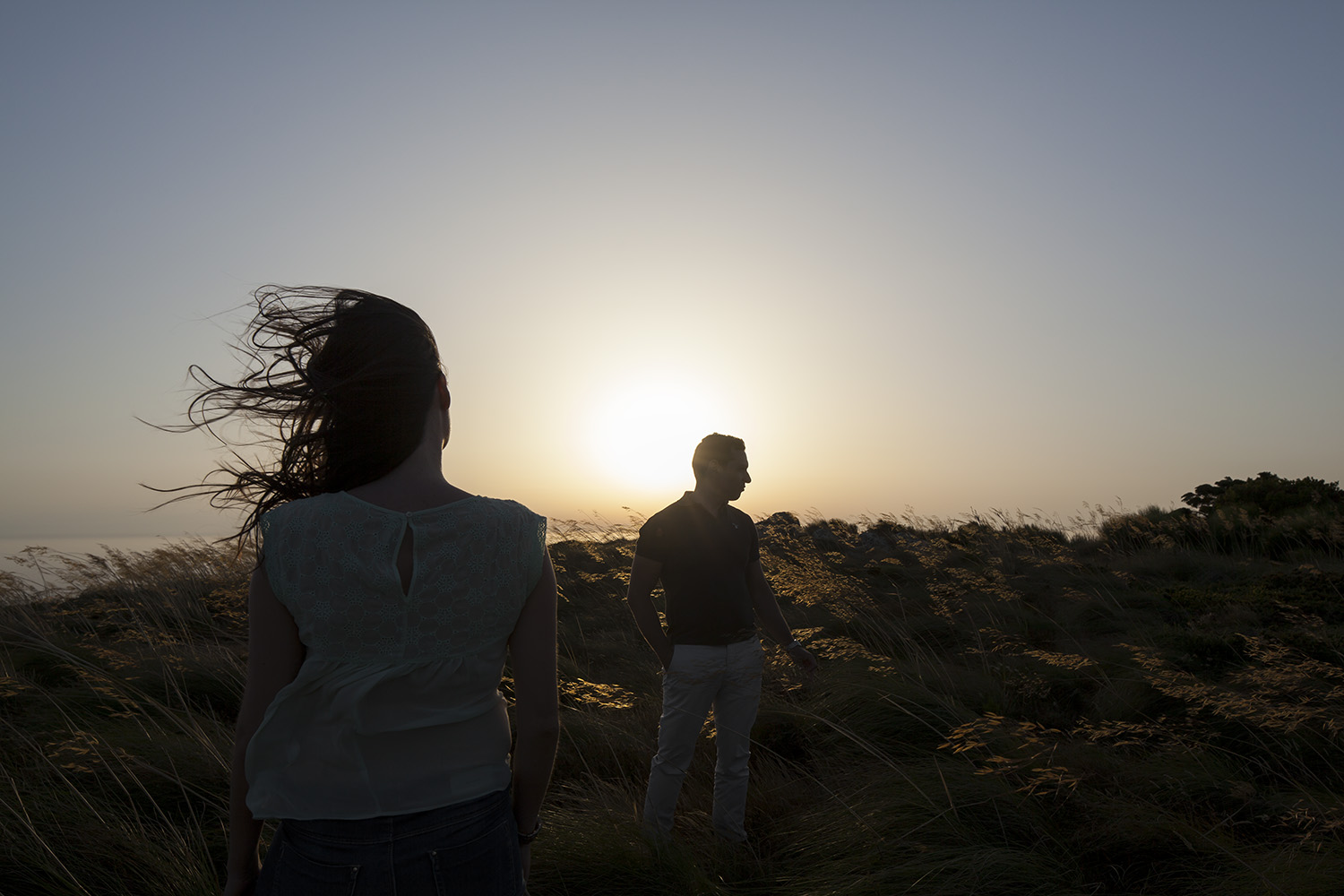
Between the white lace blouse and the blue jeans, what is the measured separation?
35 mm

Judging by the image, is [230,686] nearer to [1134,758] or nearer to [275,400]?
[275,400]

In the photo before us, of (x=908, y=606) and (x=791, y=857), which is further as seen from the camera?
(x=908, y=606)

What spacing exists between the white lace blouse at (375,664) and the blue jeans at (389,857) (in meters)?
0.03

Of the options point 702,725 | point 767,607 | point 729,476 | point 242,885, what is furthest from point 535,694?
point 767,607

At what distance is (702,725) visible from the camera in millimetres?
3654

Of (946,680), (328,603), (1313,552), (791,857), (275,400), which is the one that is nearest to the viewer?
(328,603)

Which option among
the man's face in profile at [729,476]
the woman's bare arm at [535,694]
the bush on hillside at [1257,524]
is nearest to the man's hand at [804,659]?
the man's face in profile at [729,476]

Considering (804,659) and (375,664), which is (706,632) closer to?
(804,659)

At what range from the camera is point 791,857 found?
3521 mm

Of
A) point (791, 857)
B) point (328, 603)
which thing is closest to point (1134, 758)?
point (791, 857)

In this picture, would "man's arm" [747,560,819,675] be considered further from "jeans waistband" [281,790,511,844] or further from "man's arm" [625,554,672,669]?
"jeans waistband" [281,790,511,844]

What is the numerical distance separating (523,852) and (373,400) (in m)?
1.15

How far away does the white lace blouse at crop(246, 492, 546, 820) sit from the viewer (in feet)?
4.60

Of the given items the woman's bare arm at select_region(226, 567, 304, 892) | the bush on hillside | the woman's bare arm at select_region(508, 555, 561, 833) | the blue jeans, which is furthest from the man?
the bush on hillside
